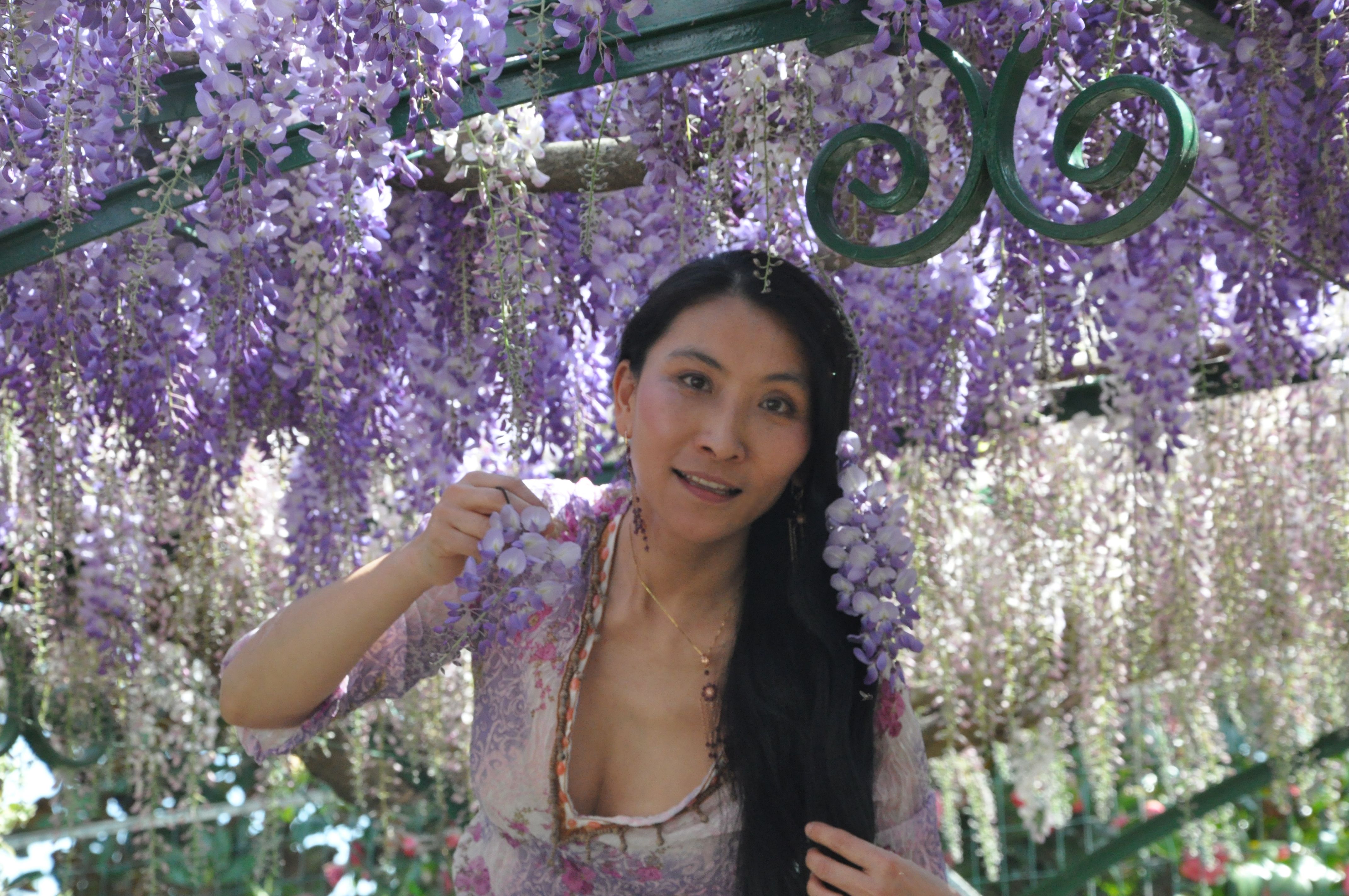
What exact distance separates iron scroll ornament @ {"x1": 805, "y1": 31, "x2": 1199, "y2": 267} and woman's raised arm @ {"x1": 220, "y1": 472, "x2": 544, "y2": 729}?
47cm

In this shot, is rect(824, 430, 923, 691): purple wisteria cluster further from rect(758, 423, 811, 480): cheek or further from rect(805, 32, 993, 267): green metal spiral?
rect(805, 32, 993, 267): green metal spiral

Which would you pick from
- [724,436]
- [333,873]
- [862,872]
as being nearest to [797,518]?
[724,436]

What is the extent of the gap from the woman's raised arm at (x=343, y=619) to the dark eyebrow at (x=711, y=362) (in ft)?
0.83

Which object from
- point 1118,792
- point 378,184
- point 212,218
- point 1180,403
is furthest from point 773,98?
point 1118,792

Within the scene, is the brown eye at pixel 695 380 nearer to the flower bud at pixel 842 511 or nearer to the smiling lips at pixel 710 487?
the smiling lips at pixel 710 487

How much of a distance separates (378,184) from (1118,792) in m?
4.68

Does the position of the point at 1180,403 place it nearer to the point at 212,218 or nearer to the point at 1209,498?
the point at 1209,498

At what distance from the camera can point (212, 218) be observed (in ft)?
5.39

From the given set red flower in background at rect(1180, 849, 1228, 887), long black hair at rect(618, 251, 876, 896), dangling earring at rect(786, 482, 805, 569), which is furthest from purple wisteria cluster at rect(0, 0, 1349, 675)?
red flower in background at rect(1180, 849, 1228, 887)

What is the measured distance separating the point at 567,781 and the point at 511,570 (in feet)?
1.34

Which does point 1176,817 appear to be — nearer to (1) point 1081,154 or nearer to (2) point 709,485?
(2) point 709,485

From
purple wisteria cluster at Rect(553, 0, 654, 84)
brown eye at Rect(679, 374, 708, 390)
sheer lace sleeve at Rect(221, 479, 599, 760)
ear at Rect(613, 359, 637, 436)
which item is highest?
purple wisteria cluster at Rect(553, 0, 654, 84)

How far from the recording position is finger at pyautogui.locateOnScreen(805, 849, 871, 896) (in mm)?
→ 1317

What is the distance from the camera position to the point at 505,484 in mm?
1319
